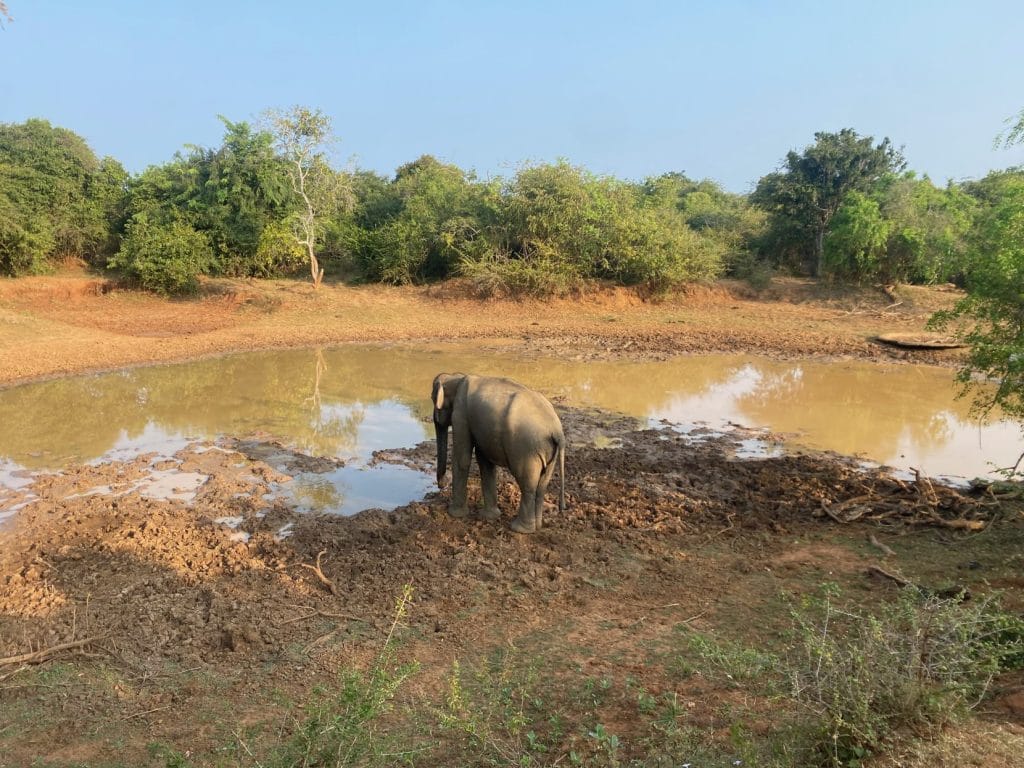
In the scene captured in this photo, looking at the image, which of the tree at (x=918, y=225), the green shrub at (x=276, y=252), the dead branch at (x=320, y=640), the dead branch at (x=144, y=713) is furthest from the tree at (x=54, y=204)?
the tree at (x=918, y=225)

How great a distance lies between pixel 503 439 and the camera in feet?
23.5

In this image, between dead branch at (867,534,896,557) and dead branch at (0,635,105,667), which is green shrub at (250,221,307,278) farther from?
dead branch at (867,534,896,557)

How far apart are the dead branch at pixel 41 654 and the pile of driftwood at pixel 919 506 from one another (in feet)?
23.7

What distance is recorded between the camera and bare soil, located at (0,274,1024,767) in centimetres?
434

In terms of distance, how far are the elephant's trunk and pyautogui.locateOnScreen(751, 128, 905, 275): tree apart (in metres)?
23.4

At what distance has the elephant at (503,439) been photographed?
7109 millimetres

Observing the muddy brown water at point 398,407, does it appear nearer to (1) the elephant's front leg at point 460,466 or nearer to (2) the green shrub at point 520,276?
(1) the elephant's front leg at point 460,466

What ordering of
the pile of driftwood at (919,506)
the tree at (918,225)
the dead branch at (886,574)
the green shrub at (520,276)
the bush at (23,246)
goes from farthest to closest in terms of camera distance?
the green shrub at (520,276) → the tree at (918,225) → the bush at (23,246) → the pile of driftwood at (919,506) → the dead branch at (886,574)

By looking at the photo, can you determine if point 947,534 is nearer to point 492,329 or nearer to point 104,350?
point 492,329

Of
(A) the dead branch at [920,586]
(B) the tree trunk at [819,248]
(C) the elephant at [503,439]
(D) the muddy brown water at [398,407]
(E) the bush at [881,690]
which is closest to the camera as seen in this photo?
(E) the bush at [881,690]

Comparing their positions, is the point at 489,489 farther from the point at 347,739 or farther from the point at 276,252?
the point at 276,252

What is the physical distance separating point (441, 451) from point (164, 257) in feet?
63.7

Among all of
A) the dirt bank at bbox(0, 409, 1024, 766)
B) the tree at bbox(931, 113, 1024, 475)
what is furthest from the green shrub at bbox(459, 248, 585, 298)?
the tree at bbox(931, 113, 1024, 475)

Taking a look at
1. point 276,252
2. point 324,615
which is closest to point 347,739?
point 324,615
